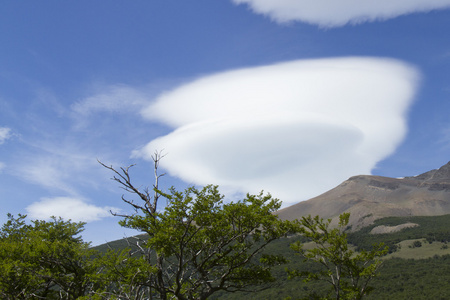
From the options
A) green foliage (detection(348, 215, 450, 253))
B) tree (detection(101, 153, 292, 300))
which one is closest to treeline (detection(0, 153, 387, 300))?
tree (detection(101, 153, 292, 300))

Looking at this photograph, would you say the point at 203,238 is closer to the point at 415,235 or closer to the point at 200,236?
the point at 200,236

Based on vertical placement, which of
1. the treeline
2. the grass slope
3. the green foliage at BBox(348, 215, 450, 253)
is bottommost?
the grass slope

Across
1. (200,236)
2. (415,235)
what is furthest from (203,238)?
(415,235)

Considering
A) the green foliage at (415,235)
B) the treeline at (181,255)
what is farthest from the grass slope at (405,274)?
the treeline at (181,255)

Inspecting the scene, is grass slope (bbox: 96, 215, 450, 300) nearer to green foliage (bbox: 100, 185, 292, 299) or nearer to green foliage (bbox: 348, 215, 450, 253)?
green foliage (bbox: 348, 215, 450, 253)

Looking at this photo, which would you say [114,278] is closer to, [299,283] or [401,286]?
[401,286]

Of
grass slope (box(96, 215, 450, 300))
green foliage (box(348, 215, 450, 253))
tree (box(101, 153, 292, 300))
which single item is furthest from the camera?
green foliage (box(348, 215, 450, 253))

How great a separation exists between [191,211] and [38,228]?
66.6ft

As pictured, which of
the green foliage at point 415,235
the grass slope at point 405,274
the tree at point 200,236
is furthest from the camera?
the green foliage at point 415,235

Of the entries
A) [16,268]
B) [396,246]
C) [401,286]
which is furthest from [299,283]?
[16,268]

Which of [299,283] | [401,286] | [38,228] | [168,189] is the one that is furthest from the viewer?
[299,283]

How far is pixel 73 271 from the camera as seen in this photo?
2097 centimetres

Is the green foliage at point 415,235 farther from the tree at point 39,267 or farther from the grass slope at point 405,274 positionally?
the tree at point 39,267

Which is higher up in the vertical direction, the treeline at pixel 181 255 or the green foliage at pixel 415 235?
the treeline at pixel 181 255
